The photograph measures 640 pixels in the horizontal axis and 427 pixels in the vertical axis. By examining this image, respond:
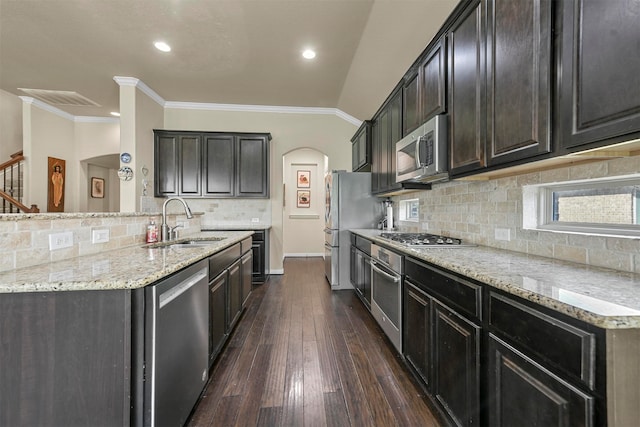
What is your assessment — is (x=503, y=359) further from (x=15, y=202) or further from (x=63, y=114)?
(x=63, y=114)

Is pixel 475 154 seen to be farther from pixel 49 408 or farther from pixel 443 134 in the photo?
pixel 49 408

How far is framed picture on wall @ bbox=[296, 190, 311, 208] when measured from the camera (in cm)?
690

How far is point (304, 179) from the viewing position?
6.89m

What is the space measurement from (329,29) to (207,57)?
1.61 meters

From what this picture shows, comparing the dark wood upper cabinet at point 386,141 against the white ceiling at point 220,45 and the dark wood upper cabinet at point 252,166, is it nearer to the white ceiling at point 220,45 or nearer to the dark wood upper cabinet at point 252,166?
the white ceiling at point 220,45

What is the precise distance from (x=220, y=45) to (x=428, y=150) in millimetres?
2709

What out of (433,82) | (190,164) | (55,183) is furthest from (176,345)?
(55,183)

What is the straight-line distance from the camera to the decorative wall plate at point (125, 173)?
3729 millimetres

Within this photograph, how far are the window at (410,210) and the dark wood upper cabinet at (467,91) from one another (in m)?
1.33

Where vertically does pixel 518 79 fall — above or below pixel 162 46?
below

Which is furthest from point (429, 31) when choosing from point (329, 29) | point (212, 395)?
point (212, 395)

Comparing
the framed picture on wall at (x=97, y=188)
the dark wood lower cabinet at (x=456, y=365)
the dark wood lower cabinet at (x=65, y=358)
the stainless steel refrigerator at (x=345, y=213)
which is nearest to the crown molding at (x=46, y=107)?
the framed picture on wall at (x=97, y=188)

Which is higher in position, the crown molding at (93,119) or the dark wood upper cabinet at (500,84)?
the crown molding at (93,119)

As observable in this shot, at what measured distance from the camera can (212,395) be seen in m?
1.67
